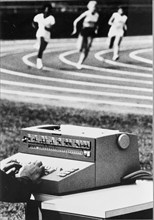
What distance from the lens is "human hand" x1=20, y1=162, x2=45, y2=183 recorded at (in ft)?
7.55

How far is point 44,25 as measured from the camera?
313 cm

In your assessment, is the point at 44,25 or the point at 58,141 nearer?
the point at 58,141

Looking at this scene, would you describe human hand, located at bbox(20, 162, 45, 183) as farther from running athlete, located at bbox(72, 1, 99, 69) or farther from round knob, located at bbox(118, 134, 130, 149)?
running athlete, located at bbox(72, 1, 99, 69)

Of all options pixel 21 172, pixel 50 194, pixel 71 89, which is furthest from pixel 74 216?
pixel 71 89

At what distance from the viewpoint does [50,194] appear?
2287mm

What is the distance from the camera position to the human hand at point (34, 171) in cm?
230

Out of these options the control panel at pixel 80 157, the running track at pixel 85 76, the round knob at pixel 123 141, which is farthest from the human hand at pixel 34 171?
the running track at pixel 85 76

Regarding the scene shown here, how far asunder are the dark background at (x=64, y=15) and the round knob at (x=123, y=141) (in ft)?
2.97

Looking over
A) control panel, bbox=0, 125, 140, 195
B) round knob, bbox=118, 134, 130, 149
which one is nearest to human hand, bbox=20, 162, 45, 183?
control panel, bbox=0, 125, 140, 195

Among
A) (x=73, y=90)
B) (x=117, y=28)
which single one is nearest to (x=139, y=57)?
(x=117, y=28)

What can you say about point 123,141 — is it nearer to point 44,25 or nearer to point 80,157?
point 80,157

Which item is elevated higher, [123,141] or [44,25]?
[44,25]

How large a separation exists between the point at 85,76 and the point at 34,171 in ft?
3.73

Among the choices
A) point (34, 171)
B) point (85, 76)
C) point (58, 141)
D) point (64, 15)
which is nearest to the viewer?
point (34, 171)
